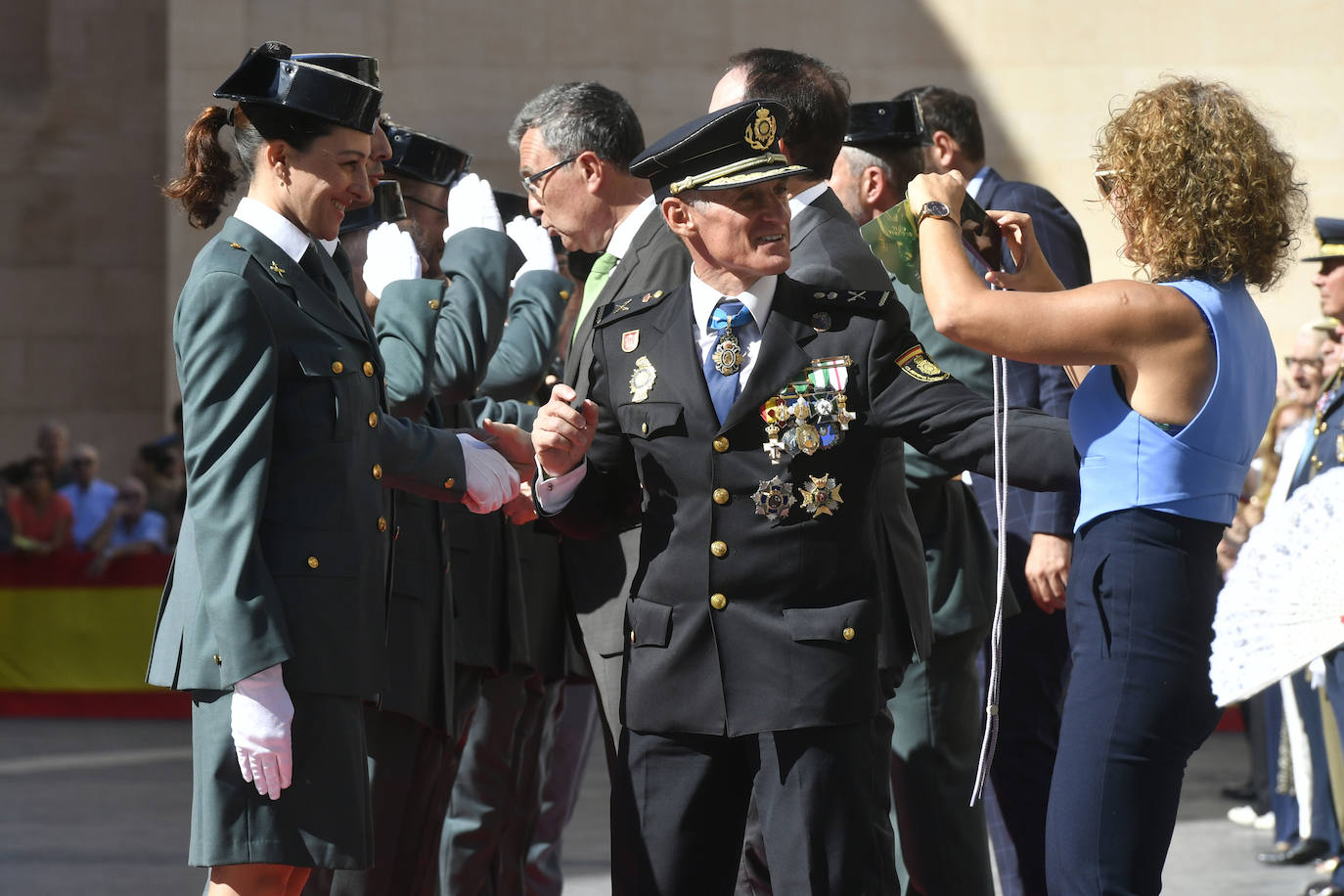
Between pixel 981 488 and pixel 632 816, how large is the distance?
1.72 metres

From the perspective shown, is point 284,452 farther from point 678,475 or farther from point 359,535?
point 678,475

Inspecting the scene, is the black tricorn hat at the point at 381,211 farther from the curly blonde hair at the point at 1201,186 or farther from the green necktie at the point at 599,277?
the curly blonde hair at the point at 1201,186

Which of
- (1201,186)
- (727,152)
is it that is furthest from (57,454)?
(1201,186)

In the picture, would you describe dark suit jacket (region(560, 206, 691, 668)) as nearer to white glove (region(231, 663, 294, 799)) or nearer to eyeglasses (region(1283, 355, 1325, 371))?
white glove (region(231, 663, 294, 799))

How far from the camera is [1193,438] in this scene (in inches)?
104

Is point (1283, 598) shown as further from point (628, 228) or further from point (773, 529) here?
point (628, 228)

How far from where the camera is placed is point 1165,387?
2.64 m

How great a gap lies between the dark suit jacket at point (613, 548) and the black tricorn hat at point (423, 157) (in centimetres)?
70

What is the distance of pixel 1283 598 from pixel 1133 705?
76 cm

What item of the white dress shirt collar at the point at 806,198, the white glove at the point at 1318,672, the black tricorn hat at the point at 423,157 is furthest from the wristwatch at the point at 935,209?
the white glove at the point at 1318,672

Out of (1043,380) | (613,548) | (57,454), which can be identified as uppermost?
(57,454)

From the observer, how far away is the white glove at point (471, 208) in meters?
3.86

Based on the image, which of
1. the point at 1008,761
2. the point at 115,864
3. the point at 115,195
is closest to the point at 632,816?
the point at 1008,761

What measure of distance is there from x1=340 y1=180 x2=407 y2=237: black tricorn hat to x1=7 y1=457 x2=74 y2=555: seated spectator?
24.8 feet
